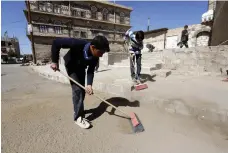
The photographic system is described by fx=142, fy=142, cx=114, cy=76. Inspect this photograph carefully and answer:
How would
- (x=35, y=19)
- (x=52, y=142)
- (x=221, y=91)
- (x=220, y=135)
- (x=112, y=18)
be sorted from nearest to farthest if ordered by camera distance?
(x=52, y=142), (x=220, y=135), (x=221, y=91), (x=35, y=19), (x=112, y=18)

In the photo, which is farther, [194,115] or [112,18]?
[112,18]

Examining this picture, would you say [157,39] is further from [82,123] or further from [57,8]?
[82,123]

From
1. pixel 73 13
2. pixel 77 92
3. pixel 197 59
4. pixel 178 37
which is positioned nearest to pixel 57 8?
pixel 73 13

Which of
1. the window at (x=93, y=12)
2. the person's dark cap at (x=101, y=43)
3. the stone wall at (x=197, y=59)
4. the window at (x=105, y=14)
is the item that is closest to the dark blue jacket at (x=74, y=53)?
the person's dark cap at (x=101, y=43)

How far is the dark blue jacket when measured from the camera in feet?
6.66

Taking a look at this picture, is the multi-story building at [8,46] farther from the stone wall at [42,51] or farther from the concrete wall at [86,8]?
the concrete wall at [86,8]

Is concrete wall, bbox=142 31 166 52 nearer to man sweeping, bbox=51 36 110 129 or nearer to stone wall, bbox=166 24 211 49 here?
stone wall, bbox=166 24 211 49

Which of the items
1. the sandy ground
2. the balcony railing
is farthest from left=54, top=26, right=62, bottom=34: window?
the sandy ground

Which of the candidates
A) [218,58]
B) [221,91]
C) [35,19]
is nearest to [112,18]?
[35,19]

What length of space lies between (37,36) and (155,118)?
67.3ft

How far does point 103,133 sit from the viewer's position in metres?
2.10

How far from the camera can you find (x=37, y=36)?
18.8 meters

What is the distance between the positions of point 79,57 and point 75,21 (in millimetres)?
21626

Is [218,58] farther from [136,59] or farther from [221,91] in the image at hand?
[136,59]
